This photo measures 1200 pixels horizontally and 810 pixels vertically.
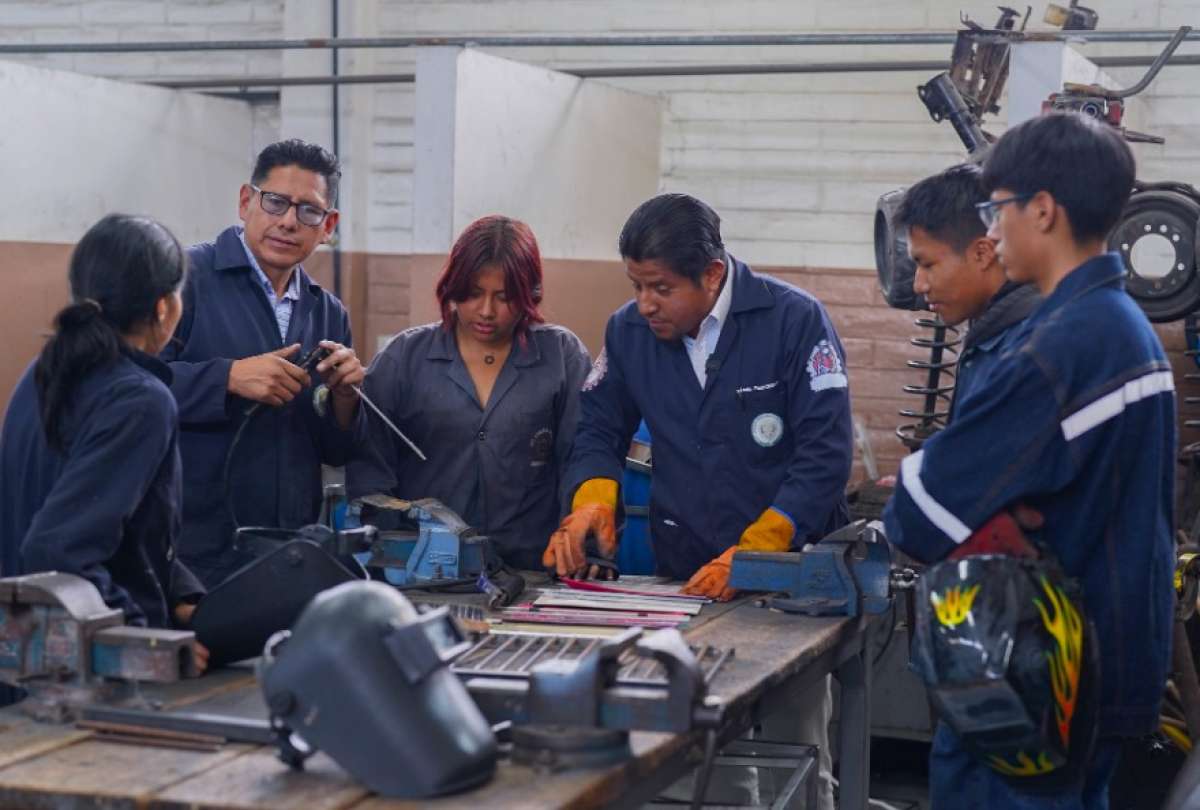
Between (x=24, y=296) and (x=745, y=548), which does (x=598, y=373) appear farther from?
(x=24, y=296)

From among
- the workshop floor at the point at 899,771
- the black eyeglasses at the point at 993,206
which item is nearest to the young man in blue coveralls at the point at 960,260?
the black eyeglasses at the point at 993,206

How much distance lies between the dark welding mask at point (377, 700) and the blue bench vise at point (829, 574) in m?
1.05

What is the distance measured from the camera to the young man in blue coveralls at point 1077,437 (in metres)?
2.15

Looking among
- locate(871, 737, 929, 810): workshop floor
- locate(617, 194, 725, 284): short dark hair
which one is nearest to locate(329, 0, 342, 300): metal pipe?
locate(871, 737, 929, 810): workshop floor

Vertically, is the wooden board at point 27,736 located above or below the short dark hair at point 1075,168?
below

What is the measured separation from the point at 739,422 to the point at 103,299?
49.9 inches

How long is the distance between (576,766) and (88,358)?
834 mm

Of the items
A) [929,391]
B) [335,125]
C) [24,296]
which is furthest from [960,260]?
[335,125]

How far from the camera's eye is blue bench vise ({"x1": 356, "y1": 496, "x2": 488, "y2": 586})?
113 inches

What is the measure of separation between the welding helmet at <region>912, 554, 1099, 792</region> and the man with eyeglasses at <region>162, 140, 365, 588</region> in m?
1.27

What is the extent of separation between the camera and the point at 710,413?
3.04 m

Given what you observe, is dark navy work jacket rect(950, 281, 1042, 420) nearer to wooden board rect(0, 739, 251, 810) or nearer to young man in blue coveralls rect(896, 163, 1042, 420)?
young man in blue coveralls rect(896, 163, 1042, 420)

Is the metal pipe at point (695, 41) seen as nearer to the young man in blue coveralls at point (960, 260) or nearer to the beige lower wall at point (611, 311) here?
the beige lower wall at point (611, 311)

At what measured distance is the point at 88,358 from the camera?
2.11 metres
